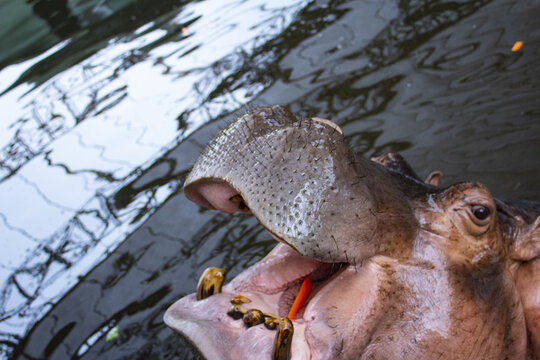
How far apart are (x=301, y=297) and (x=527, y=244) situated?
824mm

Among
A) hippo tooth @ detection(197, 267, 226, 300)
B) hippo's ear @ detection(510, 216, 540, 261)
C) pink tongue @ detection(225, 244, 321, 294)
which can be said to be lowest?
hippo's ear @ detection(510, 216, 540, 261)

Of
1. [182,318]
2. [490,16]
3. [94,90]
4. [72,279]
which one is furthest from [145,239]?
[490,16]

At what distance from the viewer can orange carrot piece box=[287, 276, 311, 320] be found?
1.96 meters

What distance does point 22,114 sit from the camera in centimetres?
650

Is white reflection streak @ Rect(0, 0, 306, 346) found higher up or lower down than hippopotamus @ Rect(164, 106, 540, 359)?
lower down

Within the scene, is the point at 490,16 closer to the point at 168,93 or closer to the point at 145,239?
the point at 168,93

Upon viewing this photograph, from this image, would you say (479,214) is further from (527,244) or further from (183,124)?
(183,124)

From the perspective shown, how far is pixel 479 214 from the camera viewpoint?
1894mm

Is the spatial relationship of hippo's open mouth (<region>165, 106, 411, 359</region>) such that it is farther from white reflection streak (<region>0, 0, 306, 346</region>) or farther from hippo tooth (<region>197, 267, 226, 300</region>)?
white reflection streak (<region>0, 0, 306, 346</region>)

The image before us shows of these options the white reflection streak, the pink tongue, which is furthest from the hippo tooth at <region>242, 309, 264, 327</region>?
the white reflection streak

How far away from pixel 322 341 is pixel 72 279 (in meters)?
2.68

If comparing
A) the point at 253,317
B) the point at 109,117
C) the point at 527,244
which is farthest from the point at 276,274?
the point at 109,117

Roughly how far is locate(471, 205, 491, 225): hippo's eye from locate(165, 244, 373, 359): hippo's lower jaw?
0.42 m

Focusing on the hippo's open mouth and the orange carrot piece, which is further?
the orange carrot piece
